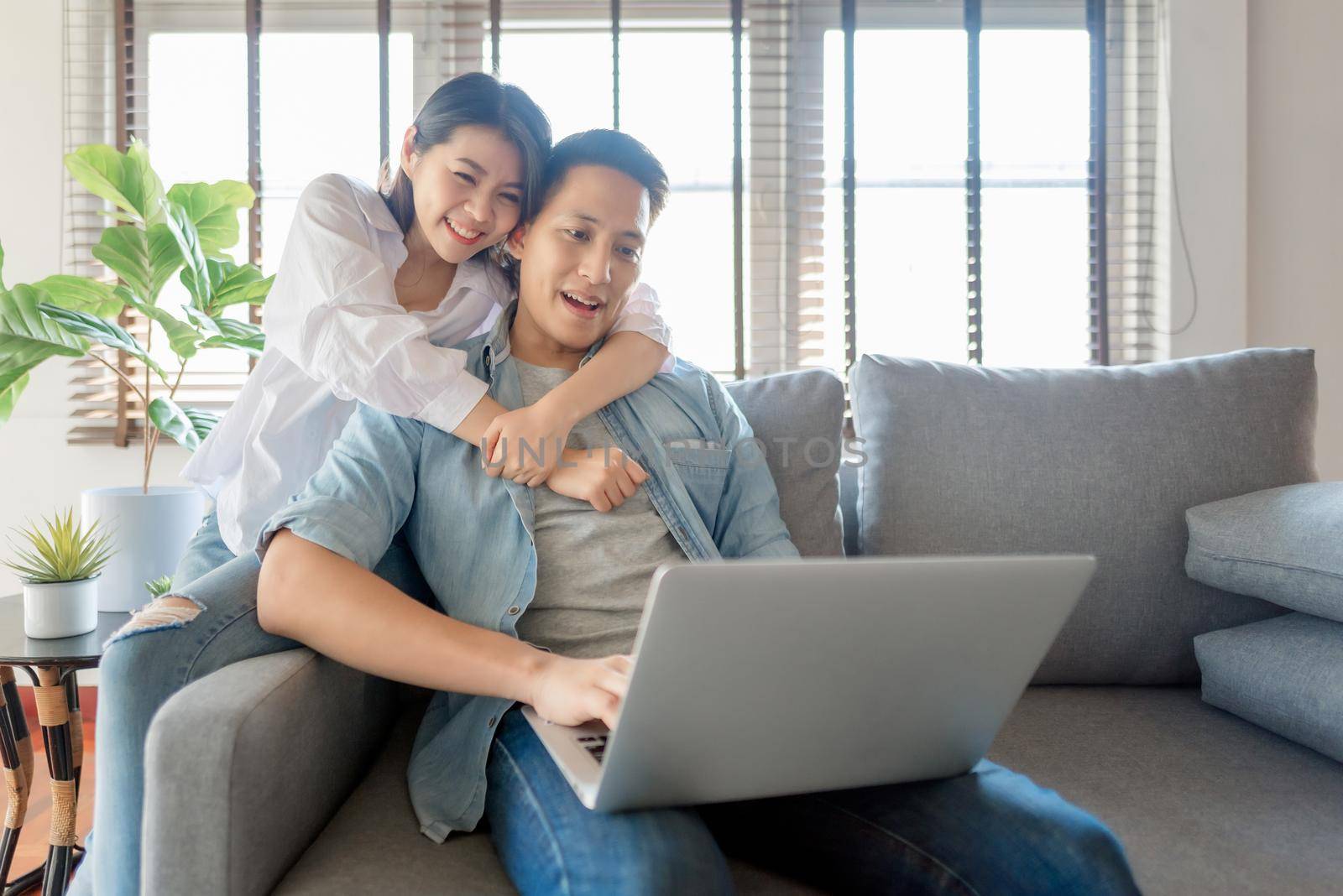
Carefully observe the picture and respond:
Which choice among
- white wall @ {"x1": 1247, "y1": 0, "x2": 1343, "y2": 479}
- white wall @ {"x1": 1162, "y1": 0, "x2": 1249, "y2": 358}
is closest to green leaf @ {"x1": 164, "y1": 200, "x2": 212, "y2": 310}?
white wall @ {"x1": 1162, "y1": 0, "x2": 1249, "y2": 358}

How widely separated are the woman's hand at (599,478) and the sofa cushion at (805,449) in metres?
0.33

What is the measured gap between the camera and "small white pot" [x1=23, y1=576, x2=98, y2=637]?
5.06ft

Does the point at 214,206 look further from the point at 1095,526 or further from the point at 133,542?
the point at 1095,526

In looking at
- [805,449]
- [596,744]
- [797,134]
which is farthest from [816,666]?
[797,134]

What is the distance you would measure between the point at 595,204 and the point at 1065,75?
1.97m

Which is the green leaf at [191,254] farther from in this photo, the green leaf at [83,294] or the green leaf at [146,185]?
the green leaf at [83,294]

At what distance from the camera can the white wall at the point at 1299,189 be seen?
2486mm

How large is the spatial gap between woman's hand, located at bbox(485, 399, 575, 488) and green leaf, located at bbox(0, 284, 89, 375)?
120 cm

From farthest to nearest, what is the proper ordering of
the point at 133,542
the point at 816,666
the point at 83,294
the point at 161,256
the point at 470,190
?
the point at 83,294
the point at 161,256
the point at 133,542
the point at 470,190
the point at 816,666

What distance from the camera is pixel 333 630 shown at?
0.92m

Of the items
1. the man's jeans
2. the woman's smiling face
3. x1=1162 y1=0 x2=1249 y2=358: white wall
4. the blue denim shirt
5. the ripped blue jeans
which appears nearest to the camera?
the man's jeans

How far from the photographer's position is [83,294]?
2.00m

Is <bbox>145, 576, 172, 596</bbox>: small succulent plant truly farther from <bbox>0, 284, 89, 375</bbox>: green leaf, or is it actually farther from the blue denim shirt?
the blue denim shirt

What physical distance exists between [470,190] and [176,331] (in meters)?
0.88
